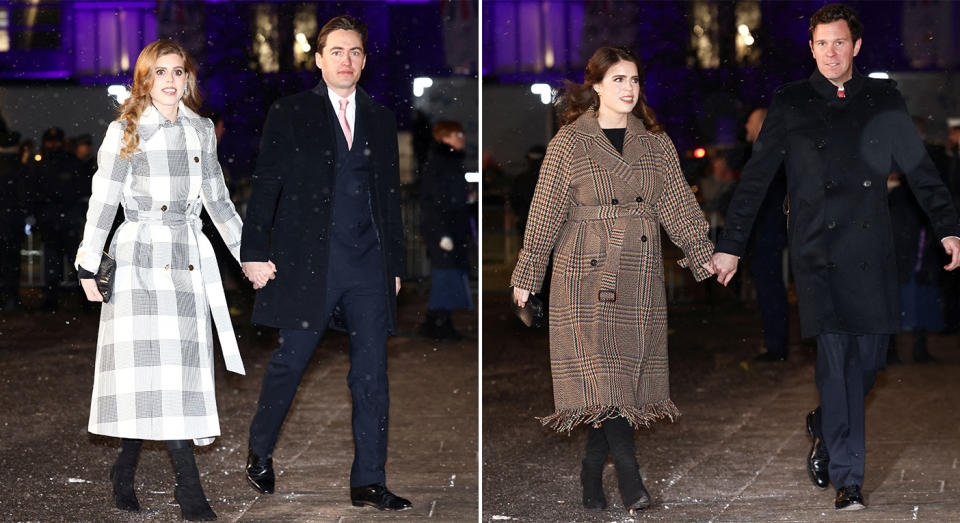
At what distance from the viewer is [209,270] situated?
5660 millimetres

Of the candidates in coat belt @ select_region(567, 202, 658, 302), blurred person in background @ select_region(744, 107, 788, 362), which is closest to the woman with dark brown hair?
coat belt @ select_region(567, 202, 658, 302)

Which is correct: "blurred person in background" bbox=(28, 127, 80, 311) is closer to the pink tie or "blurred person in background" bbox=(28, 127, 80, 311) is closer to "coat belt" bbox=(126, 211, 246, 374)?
"coat belt" bbox=(126, 211, 246, 374)

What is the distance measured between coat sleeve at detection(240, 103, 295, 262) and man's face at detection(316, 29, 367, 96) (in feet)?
0.78

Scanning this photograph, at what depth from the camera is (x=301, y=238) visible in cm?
564

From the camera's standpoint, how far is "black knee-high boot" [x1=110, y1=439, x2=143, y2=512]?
18.4ft

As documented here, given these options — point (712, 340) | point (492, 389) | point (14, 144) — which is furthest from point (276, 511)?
point (14, 144)

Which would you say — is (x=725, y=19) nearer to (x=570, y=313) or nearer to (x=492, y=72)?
(x=492, y=72)

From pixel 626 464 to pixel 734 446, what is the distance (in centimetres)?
179

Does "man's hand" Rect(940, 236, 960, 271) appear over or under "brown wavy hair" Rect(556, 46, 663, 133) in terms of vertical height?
under

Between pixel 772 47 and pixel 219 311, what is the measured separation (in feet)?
47.2

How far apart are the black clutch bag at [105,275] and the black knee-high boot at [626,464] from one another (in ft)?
6.65

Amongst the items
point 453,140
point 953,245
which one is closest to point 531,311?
point 953,245

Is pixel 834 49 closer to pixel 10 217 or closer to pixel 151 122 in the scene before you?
pixel 151 122

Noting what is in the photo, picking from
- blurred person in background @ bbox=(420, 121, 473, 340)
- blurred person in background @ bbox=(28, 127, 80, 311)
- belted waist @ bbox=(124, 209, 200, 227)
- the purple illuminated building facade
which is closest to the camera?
belted waist @ bbox=(124, 209, 200, 227)
